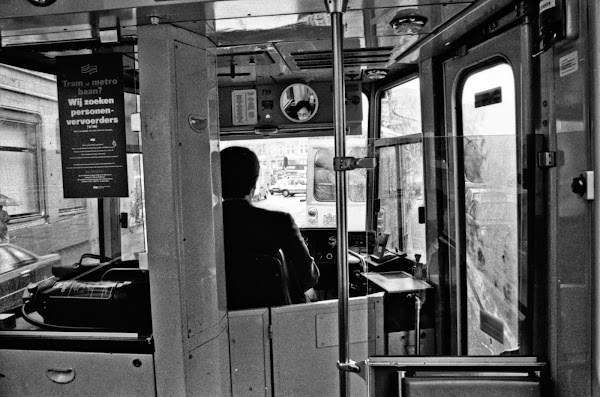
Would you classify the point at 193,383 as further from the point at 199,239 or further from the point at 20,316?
the point at 20,316

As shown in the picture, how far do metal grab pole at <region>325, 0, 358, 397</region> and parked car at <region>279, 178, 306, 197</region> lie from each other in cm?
207

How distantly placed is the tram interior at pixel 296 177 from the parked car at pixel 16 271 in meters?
0.04

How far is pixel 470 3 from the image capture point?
204cm

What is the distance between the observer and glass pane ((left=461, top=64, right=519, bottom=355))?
234 centimetres

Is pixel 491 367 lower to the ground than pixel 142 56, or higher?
lower

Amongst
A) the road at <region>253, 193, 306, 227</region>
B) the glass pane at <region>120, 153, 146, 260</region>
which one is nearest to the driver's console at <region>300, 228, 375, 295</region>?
the road at <region>253, 193, 306, 227</region>

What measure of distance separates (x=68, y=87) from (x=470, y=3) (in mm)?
1878

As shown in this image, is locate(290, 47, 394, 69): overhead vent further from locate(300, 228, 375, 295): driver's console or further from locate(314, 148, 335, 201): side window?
locate(300, 228, 375, 295): driver's console

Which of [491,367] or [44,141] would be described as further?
[44,141]

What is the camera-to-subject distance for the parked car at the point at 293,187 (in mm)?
3957

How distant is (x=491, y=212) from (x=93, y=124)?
2011 mm

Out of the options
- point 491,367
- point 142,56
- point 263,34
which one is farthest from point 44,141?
point 491,367

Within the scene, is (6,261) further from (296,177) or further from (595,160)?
(595,160)

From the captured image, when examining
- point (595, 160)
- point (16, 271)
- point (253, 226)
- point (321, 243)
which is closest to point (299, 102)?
point (253, 226)
